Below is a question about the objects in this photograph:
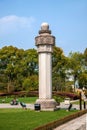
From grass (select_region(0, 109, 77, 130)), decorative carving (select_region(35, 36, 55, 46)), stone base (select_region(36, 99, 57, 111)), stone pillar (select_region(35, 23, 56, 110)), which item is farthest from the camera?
decorative carving (select_region(35, 36, 55, 46))

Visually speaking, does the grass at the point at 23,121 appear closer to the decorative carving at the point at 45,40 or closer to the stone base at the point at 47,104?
the stone base at the point at 47,104

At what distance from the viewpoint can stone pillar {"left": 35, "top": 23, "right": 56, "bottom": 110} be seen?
2645 cm

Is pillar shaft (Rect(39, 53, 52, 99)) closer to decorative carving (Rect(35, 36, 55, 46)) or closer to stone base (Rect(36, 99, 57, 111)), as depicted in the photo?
stone base (Rect(36, 99, 57, 111))

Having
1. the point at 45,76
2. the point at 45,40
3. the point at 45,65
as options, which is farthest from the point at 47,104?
the point at 45,40

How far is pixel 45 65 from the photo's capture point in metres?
26.6

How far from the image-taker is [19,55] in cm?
8038

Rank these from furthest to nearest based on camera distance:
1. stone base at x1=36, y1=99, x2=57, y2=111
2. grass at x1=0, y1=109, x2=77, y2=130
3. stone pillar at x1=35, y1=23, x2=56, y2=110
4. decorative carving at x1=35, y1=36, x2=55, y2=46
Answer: decorative carving at x1=35, y1=36, x2=55, y2=46 < stone pillar at x1=35, y1=23, x2=56, y2=110 < stone base at x1=36, y1=99, x2=57, y2=111 < grass at x1=0, y1=109, x2=77, y2=130

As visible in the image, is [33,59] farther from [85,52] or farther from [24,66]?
[85,52]

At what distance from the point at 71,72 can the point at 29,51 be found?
1075cm

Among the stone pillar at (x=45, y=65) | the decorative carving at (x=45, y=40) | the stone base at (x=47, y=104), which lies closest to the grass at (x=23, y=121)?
the stone base at (x=47, y=104)

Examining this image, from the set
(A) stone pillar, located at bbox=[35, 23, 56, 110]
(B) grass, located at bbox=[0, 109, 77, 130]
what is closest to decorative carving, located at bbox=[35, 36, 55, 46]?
(A) stone pillar, located at bbox=[35, 23, 56, 110]

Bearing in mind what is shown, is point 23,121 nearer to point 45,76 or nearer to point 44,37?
point 45,76

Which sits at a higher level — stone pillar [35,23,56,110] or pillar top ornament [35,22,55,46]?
pillar top ornament [35,22,55,46]

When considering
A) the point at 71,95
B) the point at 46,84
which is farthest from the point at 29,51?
the point at 46,84
